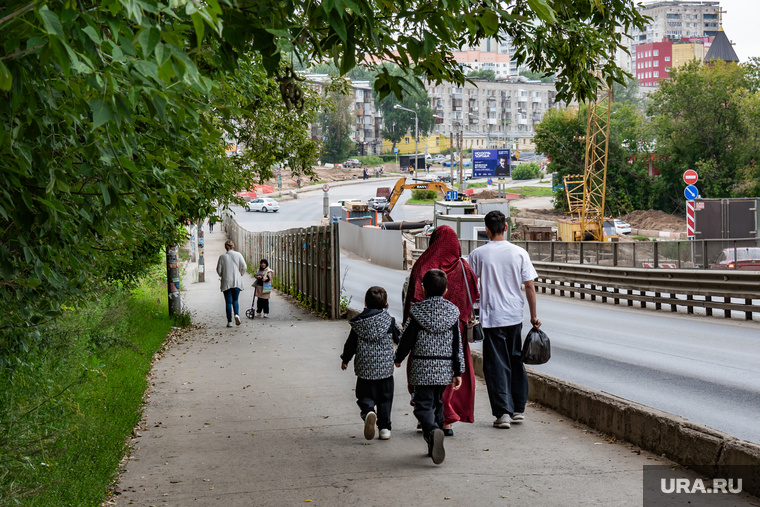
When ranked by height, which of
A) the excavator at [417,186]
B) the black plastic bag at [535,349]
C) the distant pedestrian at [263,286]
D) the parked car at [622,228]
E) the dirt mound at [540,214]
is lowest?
the parked car at [622,228]

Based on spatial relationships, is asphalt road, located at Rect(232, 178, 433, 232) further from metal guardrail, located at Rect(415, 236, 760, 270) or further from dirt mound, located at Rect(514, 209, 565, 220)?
metal guardrail, located at Rect(415, 236, 760, 270)

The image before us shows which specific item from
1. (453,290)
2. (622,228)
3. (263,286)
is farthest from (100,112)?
(622,228)

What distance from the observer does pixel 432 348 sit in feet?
19.3

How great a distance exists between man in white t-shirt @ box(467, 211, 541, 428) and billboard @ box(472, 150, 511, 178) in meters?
73.2

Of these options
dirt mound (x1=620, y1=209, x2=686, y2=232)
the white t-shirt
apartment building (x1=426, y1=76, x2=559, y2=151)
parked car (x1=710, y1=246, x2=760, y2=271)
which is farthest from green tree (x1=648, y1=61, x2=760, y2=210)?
apartment building (x1=426, y1=76, x2=559, y2=151)

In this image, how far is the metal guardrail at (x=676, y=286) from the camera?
51.9 ft

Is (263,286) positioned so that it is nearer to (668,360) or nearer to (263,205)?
(668,360)

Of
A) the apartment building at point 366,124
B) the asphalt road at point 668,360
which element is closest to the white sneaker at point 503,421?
the asphalt road at point 668,360

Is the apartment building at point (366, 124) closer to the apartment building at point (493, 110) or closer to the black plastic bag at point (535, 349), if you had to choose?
the apartment building at point (493, 110)

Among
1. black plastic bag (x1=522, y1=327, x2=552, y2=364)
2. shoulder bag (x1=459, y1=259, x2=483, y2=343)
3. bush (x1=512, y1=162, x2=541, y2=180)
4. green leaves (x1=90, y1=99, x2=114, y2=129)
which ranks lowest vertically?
black plastic bag (x1=522, y1=327, x2=552, y2=364)

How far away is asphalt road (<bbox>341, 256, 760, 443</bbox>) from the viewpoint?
8500mm

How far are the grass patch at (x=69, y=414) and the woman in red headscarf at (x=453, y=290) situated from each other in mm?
2709

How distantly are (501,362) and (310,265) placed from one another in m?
12.8

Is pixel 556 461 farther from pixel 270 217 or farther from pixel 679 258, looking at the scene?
pixel 270 217
